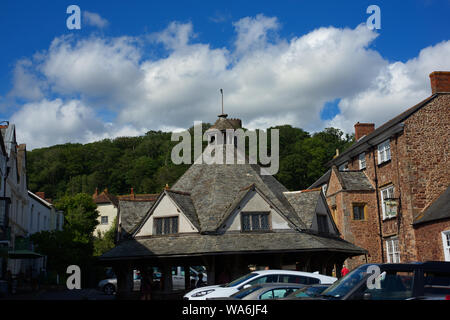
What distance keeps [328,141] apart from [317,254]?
58.4 m

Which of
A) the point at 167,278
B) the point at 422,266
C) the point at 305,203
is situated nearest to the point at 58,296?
the point at 167,278

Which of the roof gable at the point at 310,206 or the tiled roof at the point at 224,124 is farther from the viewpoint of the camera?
the tiled roof at the point at 224,124

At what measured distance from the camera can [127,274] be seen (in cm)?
2256

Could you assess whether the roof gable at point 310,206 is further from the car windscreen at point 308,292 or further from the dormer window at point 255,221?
the car windscreen at point 308,292

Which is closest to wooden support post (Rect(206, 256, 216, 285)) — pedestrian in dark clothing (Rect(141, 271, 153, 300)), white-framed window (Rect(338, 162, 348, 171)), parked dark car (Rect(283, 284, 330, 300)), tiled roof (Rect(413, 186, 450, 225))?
pedestrian in dark clothing (Rect(141, 271, 153, 300))

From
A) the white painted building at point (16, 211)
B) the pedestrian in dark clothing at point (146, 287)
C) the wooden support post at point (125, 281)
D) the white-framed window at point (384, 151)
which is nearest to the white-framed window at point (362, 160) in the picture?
the white-framed window at point (384, 151)

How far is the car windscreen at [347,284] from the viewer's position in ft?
26.6

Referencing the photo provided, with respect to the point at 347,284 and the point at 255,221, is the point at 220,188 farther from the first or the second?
the point at 347,284

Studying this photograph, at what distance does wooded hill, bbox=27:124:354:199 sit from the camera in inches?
2940

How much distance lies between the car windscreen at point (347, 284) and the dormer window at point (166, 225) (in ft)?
49.3

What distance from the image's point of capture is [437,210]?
87.3 ft

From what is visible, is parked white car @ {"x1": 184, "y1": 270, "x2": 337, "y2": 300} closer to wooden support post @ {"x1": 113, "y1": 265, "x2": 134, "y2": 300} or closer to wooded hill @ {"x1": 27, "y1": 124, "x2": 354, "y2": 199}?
wooden support post @ {"x1": 113, "y1": 265, "x2": 134, "y2": 300}

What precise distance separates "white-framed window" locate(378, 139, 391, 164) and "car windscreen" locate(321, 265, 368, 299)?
2447cm
